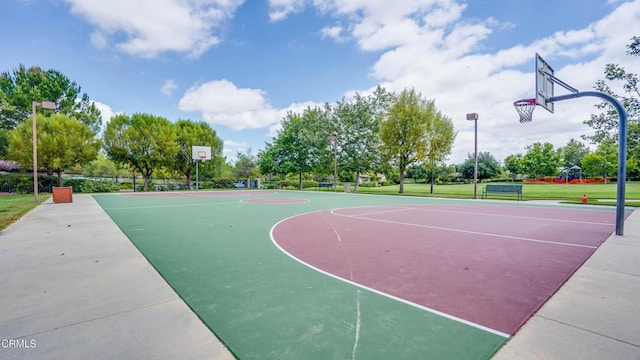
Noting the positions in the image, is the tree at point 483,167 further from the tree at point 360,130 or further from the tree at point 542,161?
the tree at point 360,130

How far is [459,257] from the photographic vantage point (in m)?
5.28

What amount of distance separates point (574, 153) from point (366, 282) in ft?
304

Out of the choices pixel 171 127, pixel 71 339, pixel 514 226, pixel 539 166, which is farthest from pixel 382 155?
pixel 539 166

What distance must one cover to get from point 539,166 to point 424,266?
7405 cm

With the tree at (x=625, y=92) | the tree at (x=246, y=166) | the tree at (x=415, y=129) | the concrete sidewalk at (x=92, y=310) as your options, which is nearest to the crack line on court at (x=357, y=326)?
the concrete sidewalk at (x=92, y=310)

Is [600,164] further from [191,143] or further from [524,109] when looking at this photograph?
[191,143]

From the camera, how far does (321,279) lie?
162 inches

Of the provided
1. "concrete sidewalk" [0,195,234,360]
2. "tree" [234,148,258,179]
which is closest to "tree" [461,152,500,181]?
"tree" [234,148,258,179]

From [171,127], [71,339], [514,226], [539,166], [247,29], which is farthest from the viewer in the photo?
[539,166]

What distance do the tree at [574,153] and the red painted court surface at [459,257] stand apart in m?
80.3

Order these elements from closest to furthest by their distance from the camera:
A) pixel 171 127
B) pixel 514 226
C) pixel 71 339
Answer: pixel 71 339
pixel 514 226
pixel 171 127

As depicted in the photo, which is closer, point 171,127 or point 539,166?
point 171,127

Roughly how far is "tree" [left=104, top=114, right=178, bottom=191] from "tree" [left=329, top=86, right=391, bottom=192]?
20.8 m

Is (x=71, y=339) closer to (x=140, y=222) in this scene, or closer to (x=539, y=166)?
(x=140, y=222)
